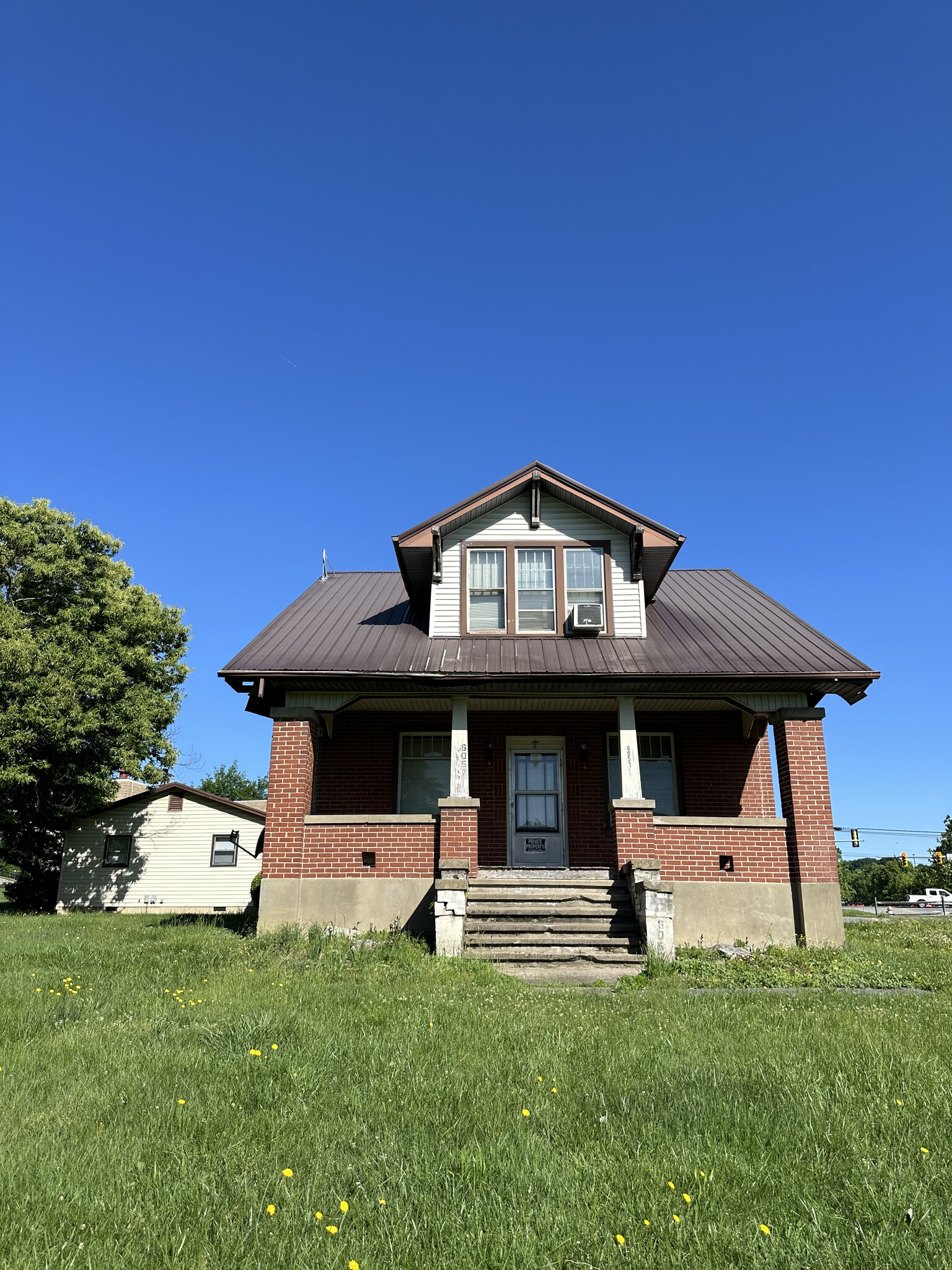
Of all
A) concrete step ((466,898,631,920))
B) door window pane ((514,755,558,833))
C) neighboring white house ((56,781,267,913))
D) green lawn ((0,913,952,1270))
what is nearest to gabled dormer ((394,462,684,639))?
door window pane ((514,755,558,833))

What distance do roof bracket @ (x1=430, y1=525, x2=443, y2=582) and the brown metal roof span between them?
44.5 inches

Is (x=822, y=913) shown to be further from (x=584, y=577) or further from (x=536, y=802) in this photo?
(x=584, y=577)

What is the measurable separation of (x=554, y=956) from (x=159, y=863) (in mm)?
22509

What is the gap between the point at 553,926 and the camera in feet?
36.1

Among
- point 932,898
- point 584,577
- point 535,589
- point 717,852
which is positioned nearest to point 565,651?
point 535,589

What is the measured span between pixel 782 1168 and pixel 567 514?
1267 centimetres

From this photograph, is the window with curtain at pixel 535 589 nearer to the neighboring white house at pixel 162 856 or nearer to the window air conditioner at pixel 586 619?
the window air conditioner at pixel 586 619

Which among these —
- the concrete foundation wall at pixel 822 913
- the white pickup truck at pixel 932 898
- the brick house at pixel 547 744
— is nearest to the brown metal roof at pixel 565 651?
the brick house at pixel 547 744

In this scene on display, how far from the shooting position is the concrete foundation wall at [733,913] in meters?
12.1

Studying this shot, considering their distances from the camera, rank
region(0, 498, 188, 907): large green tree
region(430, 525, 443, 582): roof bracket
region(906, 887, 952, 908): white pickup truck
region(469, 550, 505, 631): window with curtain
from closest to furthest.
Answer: region(430, 525, 443, 582): roof bracket < region(469, 550, 505, 631): window with curtain < region(0, 498, 188, 907): large green tree < region(906, 887, 952, 908): white pickup truck

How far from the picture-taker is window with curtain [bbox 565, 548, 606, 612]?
15.0 m

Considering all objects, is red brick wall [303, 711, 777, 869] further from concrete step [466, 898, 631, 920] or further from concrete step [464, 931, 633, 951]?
concrete step [464, 931, 633, 951]

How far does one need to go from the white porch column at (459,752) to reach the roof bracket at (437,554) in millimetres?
2682

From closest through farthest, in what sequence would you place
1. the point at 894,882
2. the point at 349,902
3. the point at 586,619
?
the point at 349,902
the point at 586,619
the point at 894,882
